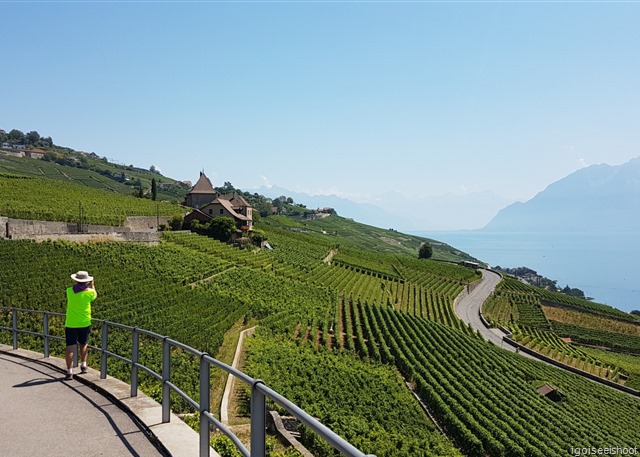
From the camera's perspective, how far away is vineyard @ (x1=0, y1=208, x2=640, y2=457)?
764 inches

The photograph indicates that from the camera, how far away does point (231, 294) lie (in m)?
34.1

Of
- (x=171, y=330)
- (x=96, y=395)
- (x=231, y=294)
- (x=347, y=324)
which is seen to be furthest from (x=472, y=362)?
(x=96, y=395)

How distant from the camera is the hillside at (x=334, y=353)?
1898 cm

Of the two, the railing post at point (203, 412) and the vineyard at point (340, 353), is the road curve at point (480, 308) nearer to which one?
the vineyard at point (340, 353)

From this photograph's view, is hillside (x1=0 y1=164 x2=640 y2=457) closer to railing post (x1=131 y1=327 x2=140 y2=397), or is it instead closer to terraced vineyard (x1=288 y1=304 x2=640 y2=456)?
terraced vineyard (x1=288 y1=304 x2=640 y2=456)

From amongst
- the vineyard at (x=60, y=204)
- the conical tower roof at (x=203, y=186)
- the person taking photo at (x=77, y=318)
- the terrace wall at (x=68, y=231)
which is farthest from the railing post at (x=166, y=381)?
the conical tower roof at (x=203, y=186)

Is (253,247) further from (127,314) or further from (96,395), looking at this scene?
(96,395)

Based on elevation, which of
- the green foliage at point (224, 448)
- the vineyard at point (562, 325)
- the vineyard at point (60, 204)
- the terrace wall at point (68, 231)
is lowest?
the vineyard at point (562, 325)

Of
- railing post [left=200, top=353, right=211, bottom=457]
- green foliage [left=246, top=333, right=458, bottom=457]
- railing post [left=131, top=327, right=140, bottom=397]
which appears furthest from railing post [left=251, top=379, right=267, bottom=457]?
green foliage [left=246, top=333, right=458, bottom=457]

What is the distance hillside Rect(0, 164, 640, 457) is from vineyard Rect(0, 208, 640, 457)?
107mm

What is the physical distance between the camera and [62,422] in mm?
6215

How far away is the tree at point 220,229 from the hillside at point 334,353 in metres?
5.59

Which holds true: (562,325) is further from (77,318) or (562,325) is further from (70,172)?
(70,172)

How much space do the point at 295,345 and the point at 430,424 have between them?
907 cm
